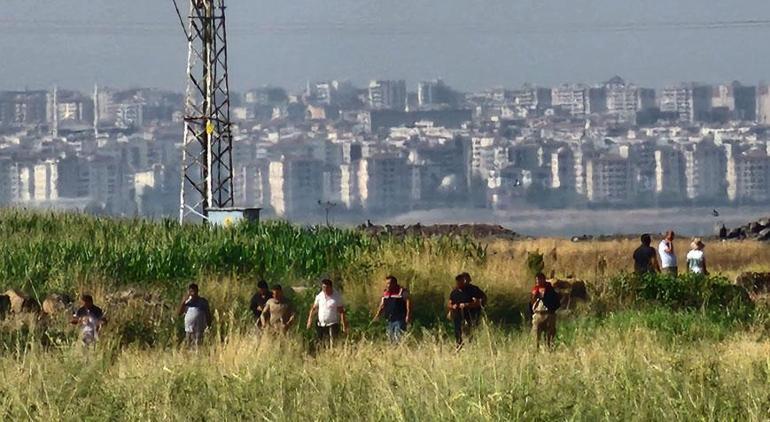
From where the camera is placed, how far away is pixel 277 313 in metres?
22.4

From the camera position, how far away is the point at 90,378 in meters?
16.0

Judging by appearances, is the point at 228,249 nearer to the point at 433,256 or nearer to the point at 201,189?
the point at 433,256

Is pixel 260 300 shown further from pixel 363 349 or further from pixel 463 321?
pixel 363 349

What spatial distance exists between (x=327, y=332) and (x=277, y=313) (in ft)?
2.07

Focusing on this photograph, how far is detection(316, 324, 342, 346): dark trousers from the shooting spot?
22219 mm

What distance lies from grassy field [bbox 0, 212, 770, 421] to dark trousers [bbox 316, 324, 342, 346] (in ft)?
0.90

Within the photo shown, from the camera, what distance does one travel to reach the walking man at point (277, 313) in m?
22.1

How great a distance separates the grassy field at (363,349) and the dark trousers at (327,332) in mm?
276

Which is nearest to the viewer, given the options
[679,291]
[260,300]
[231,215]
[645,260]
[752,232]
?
[260,300]

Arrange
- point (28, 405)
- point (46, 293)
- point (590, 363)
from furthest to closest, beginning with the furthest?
point (46, 293), point (590, 363), point (28, 405)

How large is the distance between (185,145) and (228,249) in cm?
1729

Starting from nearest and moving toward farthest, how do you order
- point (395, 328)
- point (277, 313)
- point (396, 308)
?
point (277, 313)
point (395, 328)
point (396, 308)

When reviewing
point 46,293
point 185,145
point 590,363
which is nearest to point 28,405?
point 590,363

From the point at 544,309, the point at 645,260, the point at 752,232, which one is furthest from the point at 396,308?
the point at 752,232
